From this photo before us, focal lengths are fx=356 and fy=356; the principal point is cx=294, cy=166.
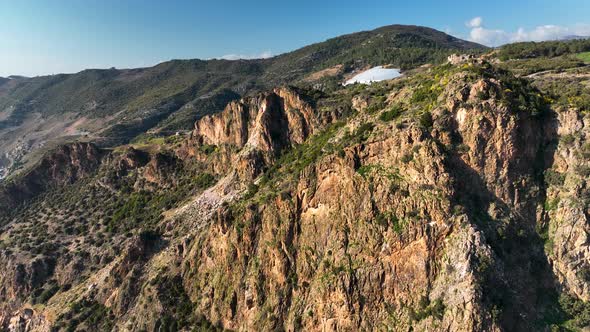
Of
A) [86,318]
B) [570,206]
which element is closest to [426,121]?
[570,206]

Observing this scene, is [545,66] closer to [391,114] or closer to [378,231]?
[391,114]

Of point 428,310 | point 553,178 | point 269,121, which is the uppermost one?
point 269,121


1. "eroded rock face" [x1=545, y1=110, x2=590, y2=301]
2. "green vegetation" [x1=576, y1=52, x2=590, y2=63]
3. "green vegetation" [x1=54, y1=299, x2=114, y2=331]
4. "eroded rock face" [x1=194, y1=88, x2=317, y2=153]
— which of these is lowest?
"green vegetation" [x1=54, y1=299, x2=114, y2=331]

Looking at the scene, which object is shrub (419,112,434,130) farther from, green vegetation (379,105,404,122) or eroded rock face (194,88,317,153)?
eroded rock face (194,88,317,153)

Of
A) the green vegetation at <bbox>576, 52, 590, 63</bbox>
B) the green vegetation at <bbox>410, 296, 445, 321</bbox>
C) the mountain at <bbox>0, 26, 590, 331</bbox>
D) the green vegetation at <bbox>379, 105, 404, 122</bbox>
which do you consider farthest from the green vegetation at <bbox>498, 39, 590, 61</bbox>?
the green vegetation at <bbox>410, 296, 445, 321</bbox>

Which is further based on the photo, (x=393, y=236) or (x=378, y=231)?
(x=378, y=231)

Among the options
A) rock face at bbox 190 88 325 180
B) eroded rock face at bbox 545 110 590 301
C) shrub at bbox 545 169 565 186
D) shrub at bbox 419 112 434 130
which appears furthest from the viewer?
rock face at bbox 190 88 325 180

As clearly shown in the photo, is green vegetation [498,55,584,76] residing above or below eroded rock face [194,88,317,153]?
above
